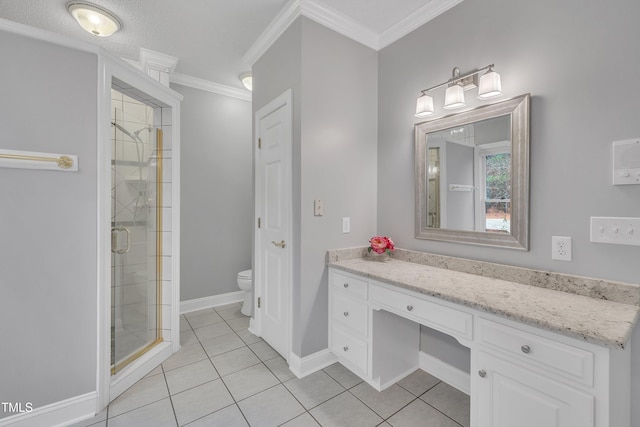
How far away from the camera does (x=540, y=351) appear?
3.48 ft

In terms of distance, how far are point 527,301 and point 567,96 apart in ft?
3.53

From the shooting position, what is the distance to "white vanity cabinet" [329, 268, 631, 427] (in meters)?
0.95

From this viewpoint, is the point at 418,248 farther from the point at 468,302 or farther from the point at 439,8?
the point at 439,8

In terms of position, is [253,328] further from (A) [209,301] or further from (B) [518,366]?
(B) [518,366]

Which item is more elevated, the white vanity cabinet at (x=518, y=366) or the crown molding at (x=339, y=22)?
the crown molding at (x=339, y=22)

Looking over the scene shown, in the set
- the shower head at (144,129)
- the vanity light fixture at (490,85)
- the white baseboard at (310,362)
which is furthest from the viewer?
the shower head at (144,129)

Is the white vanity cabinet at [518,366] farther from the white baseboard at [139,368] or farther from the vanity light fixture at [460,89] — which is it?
the white baseboard at [139,368]

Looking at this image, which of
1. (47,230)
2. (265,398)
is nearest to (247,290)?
(265,398)

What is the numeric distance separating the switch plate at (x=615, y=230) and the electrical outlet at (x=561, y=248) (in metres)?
0.10

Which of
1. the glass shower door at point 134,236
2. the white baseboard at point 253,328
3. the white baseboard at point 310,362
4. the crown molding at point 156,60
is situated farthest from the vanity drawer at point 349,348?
the crown molding at point 156,60

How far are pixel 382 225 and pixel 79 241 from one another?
84.1 inches

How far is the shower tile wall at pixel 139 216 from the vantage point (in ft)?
6.65

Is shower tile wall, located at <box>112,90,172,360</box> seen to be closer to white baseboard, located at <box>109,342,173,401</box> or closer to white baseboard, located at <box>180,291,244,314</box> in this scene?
white baseboard, located at <box>109,342,173,401</box>

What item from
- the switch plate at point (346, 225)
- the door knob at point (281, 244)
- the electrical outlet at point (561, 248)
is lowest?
the door knob at point (281, 244)
